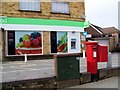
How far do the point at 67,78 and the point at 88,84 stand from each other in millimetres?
961

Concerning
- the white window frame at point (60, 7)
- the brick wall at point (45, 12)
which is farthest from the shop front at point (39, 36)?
the white window frame at point (60, 7)

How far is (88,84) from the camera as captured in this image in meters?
10.2

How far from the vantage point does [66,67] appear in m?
9.69

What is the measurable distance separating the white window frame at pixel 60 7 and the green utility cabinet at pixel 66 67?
1579 centimetres

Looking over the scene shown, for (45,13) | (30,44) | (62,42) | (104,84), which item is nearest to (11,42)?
(30,44)

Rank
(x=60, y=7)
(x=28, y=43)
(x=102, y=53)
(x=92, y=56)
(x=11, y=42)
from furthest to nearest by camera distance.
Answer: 1. (x=60, y=7)
2. (x=28, y=43)
3. (x=11, y=42)
4. (x=102, y=53)
5. (x=92, y=56)

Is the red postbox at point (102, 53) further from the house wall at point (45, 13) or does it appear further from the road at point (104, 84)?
the house wall at point (45, 13)

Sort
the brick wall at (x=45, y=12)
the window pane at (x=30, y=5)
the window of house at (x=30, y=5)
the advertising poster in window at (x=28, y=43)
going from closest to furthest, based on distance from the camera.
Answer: the brick wall at (x=45, y=12), the advertising poster in window at (x=28, y=43), the window of house at (x=30, y=5), the window pane at (x=30, y=5)

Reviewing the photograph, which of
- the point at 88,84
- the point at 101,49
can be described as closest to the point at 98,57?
the point at 101,49

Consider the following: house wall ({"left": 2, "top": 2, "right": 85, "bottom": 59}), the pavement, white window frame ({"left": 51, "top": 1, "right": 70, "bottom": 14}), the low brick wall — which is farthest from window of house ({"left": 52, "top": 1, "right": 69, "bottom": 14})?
the low brick wall

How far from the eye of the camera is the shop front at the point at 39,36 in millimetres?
22859

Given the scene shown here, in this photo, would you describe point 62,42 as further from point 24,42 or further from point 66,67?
point 66,67

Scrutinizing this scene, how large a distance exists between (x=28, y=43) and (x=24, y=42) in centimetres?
40

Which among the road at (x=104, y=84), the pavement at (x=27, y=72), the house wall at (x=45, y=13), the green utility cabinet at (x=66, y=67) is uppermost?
the house wall at (x=45, y=13)
